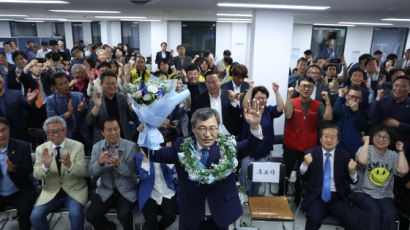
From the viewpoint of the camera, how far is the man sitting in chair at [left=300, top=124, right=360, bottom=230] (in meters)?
3.18

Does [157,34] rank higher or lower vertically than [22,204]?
higher

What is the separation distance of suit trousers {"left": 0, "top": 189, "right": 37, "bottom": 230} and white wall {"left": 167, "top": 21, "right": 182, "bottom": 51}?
11697 millimetres

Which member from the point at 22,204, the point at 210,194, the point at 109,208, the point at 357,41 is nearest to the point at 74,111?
the point at 22,204

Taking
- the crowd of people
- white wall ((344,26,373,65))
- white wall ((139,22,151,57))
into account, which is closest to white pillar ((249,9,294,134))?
the crowd of people

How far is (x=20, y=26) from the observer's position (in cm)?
1827

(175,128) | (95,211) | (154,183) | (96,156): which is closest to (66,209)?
(95,211)

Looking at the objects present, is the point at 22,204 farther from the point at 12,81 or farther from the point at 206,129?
the point at 12,81

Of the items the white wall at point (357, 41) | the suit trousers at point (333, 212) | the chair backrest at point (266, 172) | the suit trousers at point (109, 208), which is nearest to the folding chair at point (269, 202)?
the chair backrest at point (266, 172)

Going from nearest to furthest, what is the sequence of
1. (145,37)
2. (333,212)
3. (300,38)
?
1. (333,212)
2. (300,38)
3. (145,37)

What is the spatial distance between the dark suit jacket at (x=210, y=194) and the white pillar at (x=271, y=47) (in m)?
3.55

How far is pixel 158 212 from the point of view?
3258 mm

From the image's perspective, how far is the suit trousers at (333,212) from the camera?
10.1 feet

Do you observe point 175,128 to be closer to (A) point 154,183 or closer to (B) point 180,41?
(A) point 154,183

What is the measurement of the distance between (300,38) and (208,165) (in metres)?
12.7
